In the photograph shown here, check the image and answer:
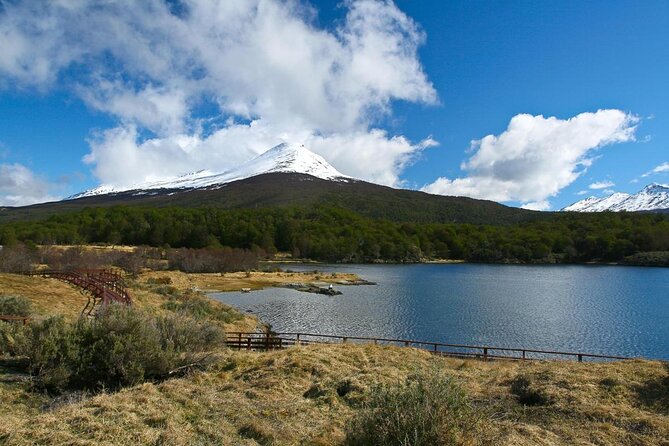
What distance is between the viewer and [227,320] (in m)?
34.8

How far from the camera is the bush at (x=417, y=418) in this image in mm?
6879

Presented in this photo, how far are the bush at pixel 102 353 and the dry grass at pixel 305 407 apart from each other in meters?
0.83

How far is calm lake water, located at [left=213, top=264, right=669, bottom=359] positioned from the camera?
118 feet

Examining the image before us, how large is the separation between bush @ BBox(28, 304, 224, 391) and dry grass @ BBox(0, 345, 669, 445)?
83cm

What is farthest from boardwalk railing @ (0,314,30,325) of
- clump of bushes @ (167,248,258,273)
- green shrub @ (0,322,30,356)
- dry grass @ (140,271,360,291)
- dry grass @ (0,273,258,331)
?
clump of bushes @ (167,248,258,273)

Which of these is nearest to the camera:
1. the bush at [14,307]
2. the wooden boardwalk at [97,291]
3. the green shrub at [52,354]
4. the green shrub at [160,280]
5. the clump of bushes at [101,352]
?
the green shrub at [52,354]

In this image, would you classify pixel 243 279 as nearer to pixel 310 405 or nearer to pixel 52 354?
pixel 52 354

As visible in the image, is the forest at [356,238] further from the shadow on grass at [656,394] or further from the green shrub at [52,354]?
the shadow on grass at [656,394]

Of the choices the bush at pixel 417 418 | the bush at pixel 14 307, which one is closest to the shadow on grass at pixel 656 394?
the bush at pixel 417 418

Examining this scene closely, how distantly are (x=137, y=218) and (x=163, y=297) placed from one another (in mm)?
126927

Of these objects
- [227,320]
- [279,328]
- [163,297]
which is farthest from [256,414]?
[163,297]

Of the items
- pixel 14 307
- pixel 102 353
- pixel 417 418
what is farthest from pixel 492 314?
pixel 417 418

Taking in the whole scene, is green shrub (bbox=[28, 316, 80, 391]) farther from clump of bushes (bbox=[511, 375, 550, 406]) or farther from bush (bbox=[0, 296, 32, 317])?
clump of bushes (bbox=[511, 375, 550, 406])

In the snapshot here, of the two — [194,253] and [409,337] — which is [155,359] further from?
[194,253]
